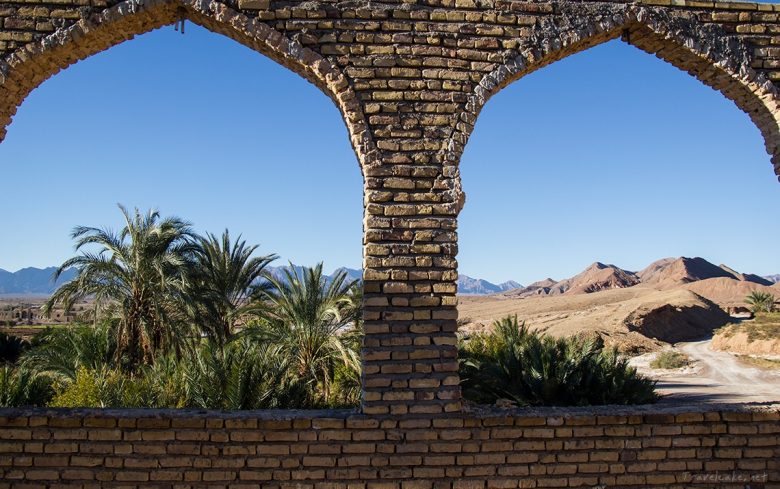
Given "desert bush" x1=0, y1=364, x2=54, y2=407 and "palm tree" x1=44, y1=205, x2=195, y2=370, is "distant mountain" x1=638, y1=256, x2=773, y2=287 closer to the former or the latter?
"palm tree" x1=44, y1=205, x2=195, y2=370

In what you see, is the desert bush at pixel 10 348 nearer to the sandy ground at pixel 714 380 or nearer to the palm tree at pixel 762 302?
the sandy ground at pixel 714 380

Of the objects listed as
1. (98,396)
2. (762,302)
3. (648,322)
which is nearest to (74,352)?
(98,396)

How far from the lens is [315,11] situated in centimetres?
444

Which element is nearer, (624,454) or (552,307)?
(624,454)

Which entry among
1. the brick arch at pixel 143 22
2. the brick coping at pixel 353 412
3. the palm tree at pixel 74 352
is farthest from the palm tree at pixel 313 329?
the brick arch at pixel 143 22

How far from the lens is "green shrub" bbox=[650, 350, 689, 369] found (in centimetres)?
1966

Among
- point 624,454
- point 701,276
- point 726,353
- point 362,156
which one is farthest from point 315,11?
point 701,276

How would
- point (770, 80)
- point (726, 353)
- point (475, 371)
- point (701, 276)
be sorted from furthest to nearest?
point (701, 276) → point (726, 353) → point (475, 371) → point (770, 80)

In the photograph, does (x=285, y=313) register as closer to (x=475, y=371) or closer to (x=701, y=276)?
(x=475, y=371)

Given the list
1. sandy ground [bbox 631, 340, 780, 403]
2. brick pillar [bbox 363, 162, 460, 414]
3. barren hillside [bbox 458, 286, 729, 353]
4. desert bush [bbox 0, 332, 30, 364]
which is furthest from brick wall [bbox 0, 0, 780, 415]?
barren hillside [bbox 458, 286, 729, 353]

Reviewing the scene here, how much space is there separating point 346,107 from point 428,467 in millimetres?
2766

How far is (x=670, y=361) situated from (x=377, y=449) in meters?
19.0

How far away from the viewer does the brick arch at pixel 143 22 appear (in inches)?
169

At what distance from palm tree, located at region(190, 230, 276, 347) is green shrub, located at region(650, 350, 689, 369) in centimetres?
1429
